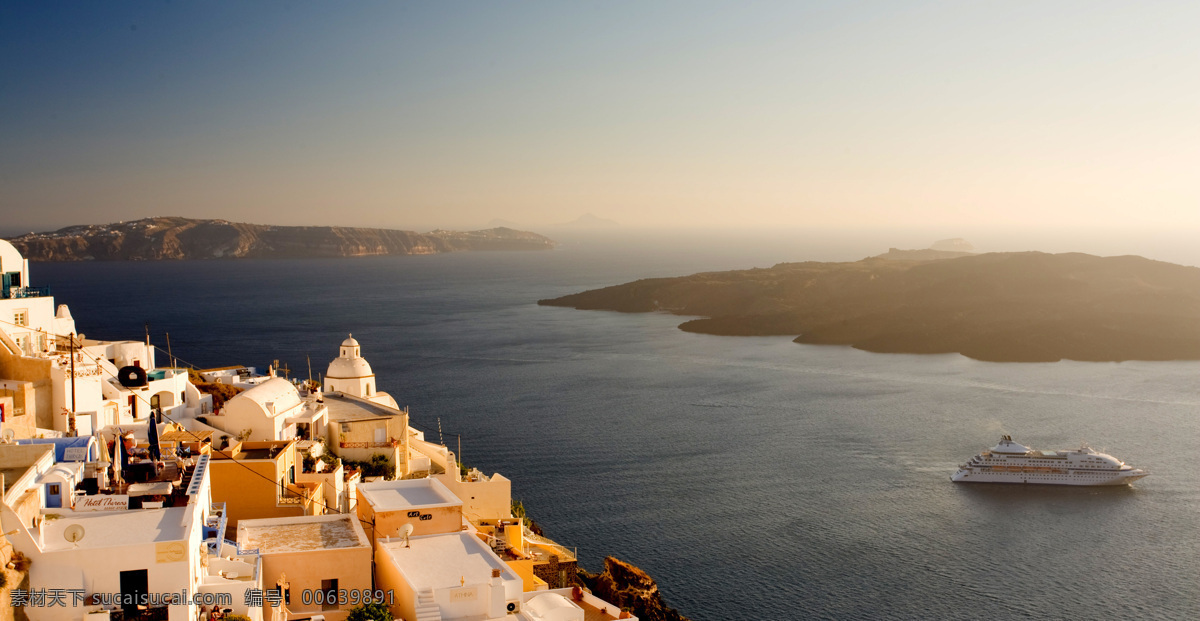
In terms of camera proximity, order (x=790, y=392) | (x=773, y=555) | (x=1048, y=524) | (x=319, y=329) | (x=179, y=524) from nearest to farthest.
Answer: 1. (x=179, y=524)
2. (x=773, y=555)
3. (x=1048, y=524)
4. (x=790, y=392)
5. (x=319, y=329)

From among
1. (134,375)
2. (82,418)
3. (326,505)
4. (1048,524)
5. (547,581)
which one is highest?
(134,375)

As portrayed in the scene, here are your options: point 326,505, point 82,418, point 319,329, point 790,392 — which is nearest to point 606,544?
point 326,505

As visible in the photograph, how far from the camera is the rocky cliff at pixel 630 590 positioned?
1914 cm

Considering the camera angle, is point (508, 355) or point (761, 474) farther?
point (508, 355)

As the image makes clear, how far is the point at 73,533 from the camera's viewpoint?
325 inches

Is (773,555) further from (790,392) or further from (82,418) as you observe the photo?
(790,392)

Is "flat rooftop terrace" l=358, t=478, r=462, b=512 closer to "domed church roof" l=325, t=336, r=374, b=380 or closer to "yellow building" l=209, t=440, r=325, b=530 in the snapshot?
"yellow building" l=209, t=440, r=325, b=530

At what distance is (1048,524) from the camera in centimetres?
2875

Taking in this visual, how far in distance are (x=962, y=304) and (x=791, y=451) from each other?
5407cm

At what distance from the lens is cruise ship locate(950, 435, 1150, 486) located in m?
32.8

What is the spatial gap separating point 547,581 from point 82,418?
28.6ft

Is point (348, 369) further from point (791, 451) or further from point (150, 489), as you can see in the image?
point (791, 451)

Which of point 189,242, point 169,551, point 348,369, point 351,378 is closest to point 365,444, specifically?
point 351,378

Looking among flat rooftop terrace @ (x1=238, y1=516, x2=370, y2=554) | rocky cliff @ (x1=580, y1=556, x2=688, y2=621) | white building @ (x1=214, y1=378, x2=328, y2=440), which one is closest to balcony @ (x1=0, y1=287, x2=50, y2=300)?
white building @ (x1=214, y1=378, x2=328, y2=440)
